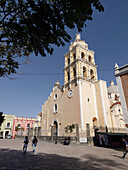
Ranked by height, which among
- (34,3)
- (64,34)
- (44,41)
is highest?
(34,3)

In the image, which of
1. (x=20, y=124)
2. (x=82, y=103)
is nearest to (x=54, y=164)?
(x=82, y=103)

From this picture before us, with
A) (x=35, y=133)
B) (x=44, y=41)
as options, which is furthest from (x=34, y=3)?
(x=35, y=133)

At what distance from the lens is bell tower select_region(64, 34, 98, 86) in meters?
24.4

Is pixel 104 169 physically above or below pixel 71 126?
below

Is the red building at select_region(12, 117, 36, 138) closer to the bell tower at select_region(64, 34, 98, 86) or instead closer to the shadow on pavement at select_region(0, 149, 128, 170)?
the bell tower at select_region(64, 34, 98, 86)

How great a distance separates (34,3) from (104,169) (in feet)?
22.3

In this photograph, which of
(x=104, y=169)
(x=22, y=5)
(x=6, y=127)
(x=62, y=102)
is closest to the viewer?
(x=22, y=5)

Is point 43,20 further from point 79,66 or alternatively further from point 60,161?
point 79,66

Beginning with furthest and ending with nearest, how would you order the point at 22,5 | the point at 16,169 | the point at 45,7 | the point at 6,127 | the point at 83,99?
the point at 6,127, the point at 83,99, the point at 16,169, the point at 22,5, the point at 45,7

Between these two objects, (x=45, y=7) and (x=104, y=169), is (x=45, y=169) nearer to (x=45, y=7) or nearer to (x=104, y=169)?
(x=104, y=169)

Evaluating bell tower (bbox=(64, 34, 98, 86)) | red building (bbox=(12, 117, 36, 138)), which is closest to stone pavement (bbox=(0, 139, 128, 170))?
bell tower (bbox=(64, 34, 98, 86))

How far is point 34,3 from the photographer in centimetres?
308

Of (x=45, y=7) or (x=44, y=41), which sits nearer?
(x=45, y=7)

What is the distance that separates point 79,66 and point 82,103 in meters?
7.93
